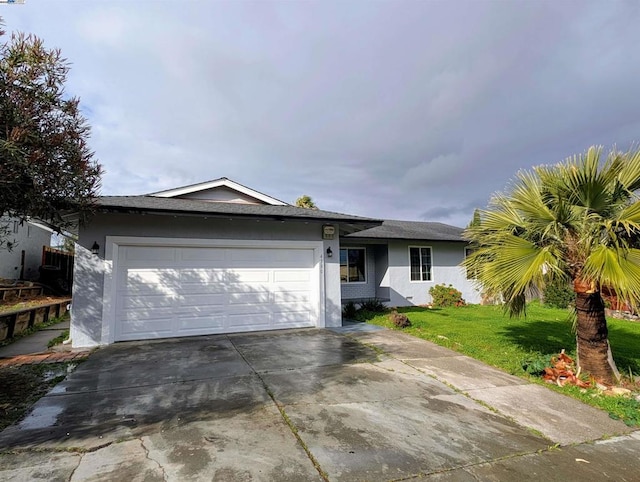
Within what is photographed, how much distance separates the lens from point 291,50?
31.0 ft

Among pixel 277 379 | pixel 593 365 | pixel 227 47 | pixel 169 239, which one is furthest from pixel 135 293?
pixel 593 365

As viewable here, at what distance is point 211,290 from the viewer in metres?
8.66

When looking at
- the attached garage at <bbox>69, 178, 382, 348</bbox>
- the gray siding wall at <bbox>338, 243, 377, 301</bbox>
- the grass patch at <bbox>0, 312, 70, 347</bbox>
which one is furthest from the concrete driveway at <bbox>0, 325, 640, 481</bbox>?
the gray siding wall at <bbox>338, 243, 377, 301</bbox>

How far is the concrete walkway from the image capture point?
268 inches

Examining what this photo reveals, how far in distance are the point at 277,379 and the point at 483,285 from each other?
376cm

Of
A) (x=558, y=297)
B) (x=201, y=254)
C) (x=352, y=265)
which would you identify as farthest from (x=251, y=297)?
(x=558, y=297)

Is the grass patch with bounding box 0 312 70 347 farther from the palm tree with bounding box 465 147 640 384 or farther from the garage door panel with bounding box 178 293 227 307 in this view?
the palm tree with bounding box 465 147 640 384

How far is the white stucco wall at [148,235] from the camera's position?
7.41 meters

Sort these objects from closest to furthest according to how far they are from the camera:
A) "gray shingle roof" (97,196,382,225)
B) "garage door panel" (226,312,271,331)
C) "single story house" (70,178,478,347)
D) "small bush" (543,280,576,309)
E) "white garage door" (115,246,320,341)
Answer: "gray shingle roof" (97,196,382,225)
"single story house" (70,178,478,347)
"white garage door" (115,246,320,341)
"garage door panel" (226,312,271,331)
"small bush" (543,280,576,309)

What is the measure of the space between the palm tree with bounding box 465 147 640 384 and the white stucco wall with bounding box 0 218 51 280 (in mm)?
18535

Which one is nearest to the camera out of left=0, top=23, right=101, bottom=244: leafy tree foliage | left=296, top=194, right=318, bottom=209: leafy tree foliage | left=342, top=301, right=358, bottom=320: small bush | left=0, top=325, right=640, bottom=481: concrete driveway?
left=0, top=325, right=640, bottom=481: concrete driveway

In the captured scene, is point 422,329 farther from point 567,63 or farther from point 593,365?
point 567,63

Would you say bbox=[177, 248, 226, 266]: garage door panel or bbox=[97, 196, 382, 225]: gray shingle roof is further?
bbox=[177, 248, 226, 266]: garage door panel

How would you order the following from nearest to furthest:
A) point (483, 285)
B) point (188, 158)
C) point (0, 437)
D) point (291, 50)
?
point (0, 437) → point (483, 285) → point (291, 50) → point (188, 158)
